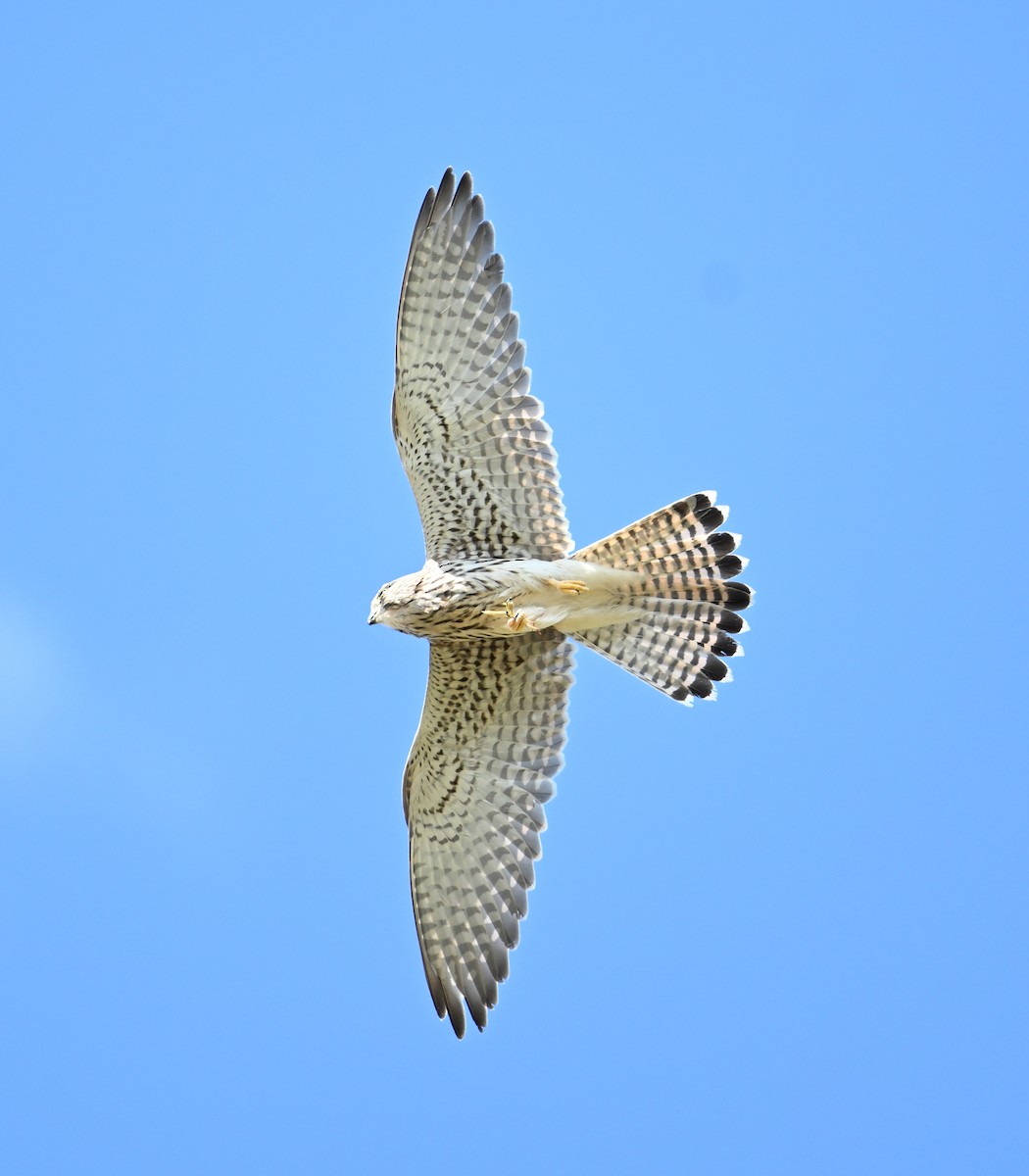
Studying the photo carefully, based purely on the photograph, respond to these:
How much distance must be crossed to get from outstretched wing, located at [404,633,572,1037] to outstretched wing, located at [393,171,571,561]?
70 cm

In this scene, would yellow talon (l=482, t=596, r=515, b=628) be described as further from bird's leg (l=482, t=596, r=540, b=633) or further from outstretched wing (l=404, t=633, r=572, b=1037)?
outstretched wing (l=404, t=633, r=572, b=1037)

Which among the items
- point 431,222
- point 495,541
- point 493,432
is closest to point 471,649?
point 495,541

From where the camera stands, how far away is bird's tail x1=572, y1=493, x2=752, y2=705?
9633mm

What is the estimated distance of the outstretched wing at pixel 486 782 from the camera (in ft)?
33.0

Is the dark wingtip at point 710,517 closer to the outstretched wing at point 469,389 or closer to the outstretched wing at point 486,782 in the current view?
the outstretched wing at point 469,389

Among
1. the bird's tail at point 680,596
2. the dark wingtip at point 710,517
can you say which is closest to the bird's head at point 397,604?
the bird's tail at point 680,596

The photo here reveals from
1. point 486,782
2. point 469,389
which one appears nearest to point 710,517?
point 469,389

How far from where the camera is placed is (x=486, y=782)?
33.4 feet

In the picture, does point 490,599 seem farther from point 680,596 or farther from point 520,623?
point 680,596

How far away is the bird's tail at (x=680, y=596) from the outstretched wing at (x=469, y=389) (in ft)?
1.37

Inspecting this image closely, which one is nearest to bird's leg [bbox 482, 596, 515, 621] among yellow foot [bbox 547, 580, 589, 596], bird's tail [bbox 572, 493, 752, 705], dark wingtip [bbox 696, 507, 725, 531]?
yellow foot [bbox 547, 580, 589, 596]

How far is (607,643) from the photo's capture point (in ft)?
32.6

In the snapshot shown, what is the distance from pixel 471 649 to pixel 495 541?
0.63 metres

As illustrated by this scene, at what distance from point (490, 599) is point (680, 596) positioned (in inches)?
41.1
